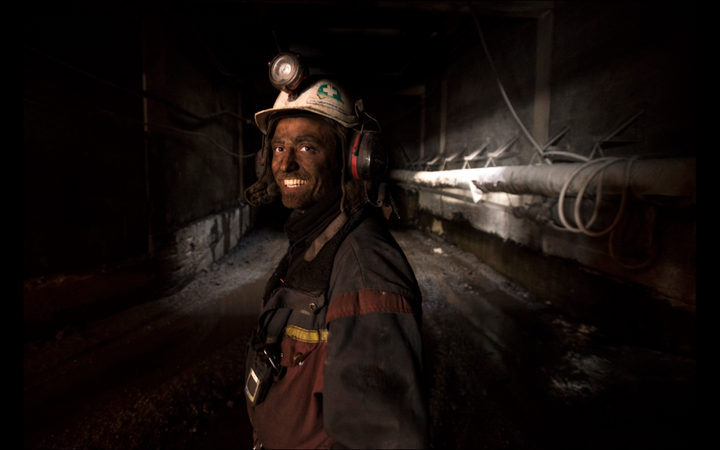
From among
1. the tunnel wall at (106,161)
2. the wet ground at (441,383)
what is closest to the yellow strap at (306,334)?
the wet ground at (441,383)

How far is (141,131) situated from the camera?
405 centimetres

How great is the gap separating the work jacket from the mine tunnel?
496 mm

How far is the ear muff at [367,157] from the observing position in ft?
4.53

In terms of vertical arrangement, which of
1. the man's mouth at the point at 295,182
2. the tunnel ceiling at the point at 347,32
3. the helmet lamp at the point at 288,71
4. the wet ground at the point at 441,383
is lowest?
the wet ground at the point at 441,383

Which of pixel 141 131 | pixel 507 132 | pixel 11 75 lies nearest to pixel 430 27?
pixel 507 132

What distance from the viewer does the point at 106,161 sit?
366 centimetres

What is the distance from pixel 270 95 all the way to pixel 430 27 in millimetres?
6001

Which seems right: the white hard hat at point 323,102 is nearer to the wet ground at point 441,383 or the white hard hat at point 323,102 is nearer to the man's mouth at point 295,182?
the man's mouth at point 295,182

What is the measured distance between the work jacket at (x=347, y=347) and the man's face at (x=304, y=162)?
8.4 inches

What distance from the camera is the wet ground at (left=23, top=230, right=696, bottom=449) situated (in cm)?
212

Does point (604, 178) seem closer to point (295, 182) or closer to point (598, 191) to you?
point (598, 191)

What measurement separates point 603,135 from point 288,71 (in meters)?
4.00

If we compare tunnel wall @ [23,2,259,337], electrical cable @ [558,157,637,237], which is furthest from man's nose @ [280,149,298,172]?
tunnel wall @ [23,2,259,337]

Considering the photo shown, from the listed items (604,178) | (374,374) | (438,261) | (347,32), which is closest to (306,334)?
(374,374)
